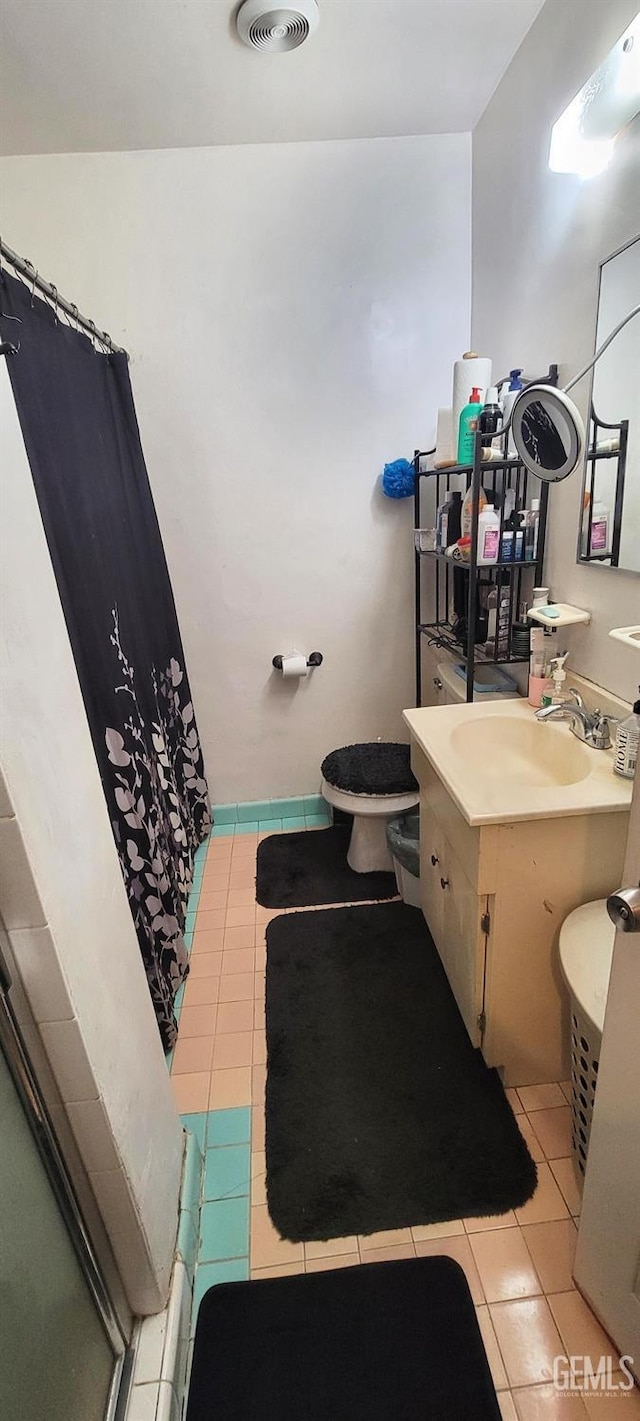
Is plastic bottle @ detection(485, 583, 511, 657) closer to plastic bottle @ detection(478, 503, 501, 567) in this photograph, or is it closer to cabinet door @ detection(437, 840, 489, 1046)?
plastic bottle @ detection(478, 503, 501, 567)

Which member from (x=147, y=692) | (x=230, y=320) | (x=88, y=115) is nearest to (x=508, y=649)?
(x=147, y=692)

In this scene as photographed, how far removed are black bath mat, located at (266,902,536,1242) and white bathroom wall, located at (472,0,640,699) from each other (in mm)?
974

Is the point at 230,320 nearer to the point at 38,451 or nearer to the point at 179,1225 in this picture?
the point at 38,451

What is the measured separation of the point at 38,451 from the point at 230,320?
113cm

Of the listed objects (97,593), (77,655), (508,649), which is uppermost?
(97,593)

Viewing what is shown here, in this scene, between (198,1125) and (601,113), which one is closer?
(601,113)

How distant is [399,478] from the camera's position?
214 centimetres

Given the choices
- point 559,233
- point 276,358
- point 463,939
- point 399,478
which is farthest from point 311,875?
point 559,233

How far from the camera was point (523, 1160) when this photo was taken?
1254mm

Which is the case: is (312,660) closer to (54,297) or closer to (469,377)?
(469,377)

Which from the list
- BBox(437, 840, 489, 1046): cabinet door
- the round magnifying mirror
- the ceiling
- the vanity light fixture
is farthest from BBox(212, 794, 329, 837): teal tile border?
the ceiling

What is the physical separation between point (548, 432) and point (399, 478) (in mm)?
Answer: 1017

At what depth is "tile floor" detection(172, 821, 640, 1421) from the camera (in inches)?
38.5

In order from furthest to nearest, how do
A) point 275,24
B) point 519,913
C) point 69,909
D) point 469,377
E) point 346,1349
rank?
point 469,377, point 275,24, point 519,913, point 346,1349, point 69,909
